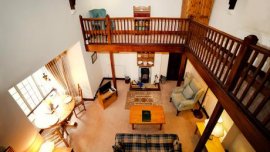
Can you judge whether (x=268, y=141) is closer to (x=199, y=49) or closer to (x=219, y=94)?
(x=219, y=94)

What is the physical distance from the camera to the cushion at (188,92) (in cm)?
538

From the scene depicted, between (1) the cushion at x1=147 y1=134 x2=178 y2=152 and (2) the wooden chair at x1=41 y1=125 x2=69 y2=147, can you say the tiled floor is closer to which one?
(2) the wooden chair at x1=41 y1=125 x2=69 y2=147

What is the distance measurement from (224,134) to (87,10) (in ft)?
20.2

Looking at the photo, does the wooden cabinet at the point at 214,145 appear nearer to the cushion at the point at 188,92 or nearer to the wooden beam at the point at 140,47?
the cushion at the point at 188,92

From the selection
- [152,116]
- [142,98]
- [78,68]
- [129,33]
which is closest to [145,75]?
[142,98]

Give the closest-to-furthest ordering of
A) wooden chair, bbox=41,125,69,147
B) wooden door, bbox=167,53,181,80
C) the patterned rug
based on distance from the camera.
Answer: wooden chair, bbox=41,125,69,147 < the patterned rug < wooden door, bbox=167,53,181,80

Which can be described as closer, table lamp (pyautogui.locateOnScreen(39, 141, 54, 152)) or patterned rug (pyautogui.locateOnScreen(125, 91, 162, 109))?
table lamp (pyautogui.locateOnScreen(39, 141, 54, 152))

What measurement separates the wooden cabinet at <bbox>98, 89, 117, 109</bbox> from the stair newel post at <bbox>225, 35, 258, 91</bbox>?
4327 mm

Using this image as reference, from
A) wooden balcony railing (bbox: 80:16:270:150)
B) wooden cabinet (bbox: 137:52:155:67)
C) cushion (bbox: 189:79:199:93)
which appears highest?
wooden balcony railing (bbox: 80:16:270:150)

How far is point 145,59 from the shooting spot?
6754mm

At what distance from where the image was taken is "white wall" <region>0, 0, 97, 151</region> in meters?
2.37

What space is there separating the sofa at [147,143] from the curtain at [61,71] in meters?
2.92

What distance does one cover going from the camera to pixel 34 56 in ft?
9.79

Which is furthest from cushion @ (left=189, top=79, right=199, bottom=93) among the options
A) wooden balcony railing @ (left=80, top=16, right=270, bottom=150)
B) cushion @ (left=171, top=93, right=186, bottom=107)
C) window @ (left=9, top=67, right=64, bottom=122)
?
window @ (left=9, top=67, right=64, bottom=122)
